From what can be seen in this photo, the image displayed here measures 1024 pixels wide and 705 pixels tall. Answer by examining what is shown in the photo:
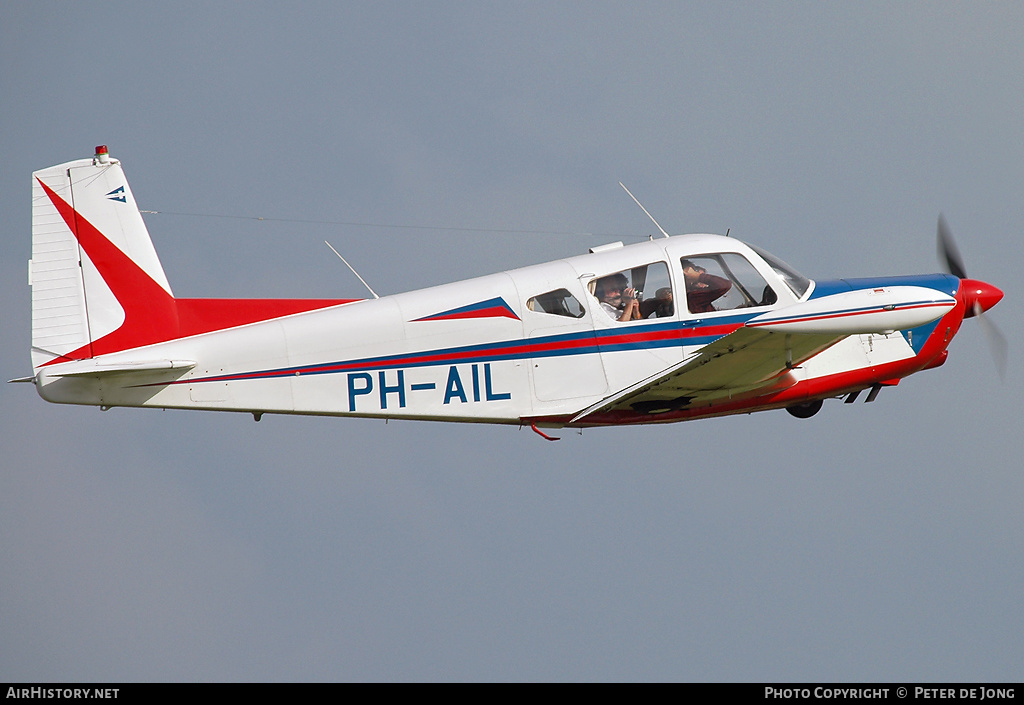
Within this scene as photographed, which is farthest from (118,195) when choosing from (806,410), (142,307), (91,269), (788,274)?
(806,410)

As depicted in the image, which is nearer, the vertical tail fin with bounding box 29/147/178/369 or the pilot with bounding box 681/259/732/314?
the vertical tail fin with bounding box 29/147/178/369

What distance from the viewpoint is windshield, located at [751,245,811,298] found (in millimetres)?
14211

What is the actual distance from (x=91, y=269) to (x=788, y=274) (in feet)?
24.0

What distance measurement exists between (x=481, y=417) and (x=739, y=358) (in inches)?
105

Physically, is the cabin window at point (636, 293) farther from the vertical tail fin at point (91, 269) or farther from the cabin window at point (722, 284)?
the vertical tail fin at point (91, 269)

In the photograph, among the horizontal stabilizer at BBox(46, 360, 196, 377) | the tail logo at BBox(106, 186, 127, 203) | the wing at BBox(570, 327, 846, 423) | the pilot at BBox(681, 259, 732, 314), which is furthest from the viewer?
the pilot at BBox(681, 259, 732, 314)

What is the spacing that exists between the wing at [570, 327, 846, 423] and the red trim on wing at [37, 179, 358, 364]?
361 centimetres

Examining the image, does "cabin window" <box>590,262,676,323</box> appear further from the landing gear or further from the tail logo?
the tail logo

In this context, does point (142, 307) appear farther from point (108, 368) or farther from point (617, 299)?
point (617, 299)

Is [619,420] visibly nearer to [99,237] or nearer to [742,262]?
[742,262]

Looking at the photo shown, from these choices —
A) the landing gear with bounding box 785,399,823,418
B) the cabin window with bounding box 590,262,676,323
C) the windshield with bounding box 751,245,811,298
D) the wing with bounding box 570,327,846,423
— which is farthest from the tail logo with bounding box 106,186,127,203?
the landing gear with bounding box 785,399,823,418

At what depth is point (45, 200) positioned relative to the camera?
42.3 feet

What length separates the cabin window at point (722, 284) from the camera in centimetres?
1379
